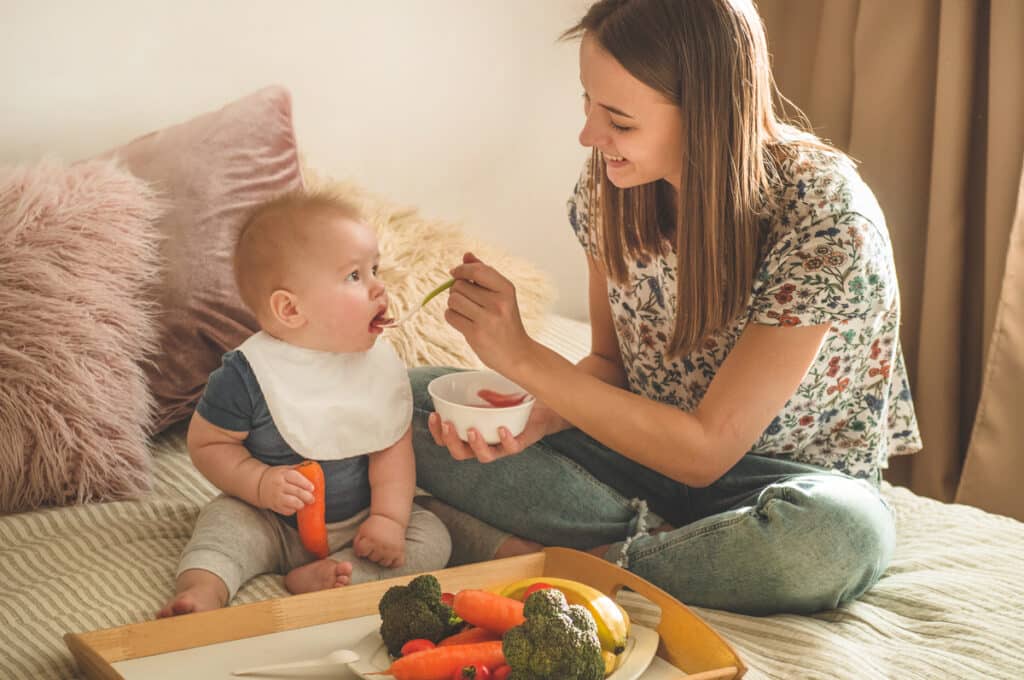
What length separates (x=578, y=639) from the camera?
3.43ft

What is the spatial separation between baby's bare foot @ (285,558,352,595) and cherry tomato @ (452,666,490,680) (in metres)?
0.36

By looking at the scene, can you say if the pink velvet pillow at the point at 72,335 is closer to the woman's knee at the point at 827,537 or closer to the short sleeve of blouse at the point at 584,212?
the short sleeve of blouse at the point at 584,212

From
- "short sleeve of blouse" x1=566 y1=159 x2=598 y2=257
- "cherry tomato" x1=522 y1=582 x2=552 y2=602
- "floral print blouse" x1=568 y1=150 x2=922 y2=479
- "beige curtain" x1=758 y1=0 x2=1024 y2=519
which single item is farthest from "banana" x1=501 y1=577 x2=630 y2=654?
"beige curtain" x1=758 y1=0 x2=1024 y2=519

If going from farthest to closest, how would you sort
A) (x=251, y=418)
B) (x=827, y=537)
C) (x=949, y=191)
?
(x=949, y=191) < (x=251, y=418) < (x=827, y=537)

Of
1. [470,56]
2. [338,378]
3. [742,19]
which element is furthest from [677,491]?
[470,56]

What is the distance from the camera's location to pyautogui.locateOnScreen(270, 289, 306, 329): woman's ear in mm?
1477

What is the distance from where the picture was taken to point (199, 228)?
185cm

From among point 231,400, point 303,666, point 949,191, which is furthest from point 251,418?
point 949,191

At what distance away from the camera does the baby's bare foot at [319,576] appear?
54.9 inches

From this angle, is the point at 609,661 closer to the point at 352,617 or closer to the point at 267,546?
the point at 352,617

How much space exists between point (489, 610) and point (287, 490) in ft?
1.35

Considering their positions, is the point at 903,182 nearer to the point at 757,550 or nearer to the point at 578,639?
the point at 757,550

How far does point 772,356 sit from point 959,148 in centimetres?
109

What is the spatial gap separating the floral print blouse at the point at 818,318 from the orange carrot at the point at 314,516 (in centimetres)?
54
